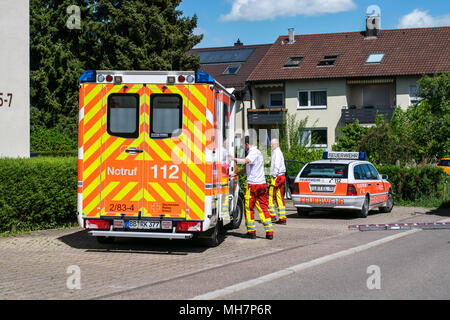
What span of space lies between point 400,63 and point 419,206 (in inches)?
868

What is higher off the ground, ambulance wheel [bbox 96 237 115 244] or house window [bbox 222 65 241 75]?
house window [bbox 222 65 241 75]

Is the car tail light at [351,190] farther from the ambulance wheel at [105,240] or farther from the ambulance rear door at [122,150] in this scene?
the ambulance rear door at [122,150]

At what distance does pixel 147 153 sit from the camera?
1013 centimetres

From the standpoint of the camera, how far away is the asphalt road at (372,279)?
7.07m

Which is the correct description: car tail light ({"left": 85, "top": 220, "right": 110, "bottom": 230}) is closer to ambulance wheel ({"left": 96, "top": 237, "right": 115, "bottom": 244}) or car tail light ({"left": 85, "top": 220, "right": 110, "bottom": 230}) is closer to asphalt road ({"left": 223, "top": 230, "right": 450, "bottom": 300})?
ambulance wheel ({"left": 96, "top": 237, "right": 115, "bottom": 244})

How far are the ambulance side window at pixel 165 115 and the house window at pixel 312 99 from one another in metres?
33.7

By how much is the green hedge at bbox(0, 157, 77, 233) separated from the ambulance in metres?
2.40

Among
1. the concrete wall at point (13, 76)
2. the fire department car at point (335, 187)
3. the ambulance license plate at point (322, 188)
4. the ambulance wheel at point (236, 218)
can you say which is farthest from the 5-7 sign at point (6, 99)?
the ambulance license plate at point (322, 188)

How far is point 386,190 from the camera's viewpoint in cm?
1908

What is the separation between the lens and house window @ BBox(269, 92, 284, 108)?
151 feet

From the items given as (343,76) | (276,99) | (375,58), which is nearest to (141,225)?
(343,76)

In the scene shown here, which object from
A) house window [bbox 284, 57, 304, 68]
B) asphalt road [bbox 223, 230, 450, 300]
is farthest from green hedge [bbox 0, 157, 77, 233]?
house window [bbox 284, 57, 304, 68]

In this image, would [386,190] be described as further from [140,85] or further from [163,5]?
[163,5]

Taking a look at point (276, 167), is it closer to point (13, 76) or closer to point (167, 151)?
point (167, 151)
